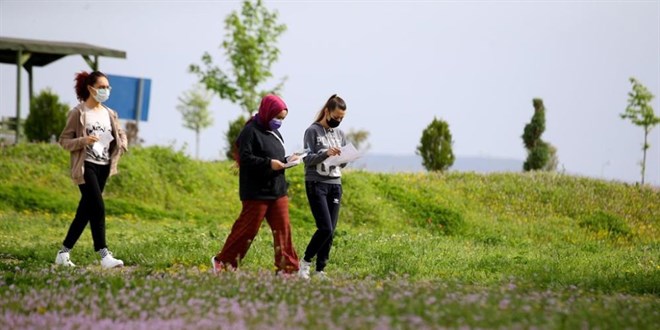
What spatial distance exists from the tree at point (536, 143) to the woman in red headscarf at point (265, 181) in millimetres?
24093

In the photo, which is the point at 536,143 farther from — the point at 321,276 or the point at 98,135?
the point at 321,276

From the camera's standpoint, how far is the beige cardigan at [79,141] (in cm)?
1271

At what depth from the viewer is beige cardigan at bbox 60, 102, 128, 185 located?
501 inches

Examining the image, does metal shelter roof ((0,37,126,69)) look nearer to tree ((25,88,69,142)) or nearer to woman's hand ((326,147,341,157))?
tree ((25,88,69,142))

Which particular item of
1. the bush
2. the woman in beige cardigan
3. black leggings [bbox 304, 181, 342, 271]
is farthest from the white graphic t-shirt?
the bush

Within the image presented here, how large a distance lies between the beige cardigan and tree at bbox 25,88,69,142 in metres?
21.5

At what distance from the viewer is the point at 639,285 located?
12414 mm

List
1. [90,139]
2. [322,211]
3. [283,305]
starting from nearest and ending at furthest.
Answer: [283,305] → [322,211] → [90,139]

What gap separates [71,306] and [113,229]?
1149 centimetres

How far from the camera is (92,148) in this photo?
1281 cm

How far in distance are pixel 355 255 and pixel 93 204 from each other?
12.4 feet

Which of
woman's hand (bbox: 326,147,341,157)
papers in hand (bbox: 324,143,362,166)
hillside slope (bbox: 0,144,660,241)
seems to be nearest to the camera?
woman's hand (bbox: 326,147,341,157)

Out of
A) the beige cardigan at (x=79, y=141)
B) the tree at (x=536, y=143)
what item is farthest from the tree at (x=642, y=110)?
the beige cardigan at (x=79, y=141)

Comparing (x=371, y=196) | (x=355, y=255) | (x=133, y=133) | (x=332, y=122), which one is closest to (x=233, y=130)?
(x=133, y=133)
